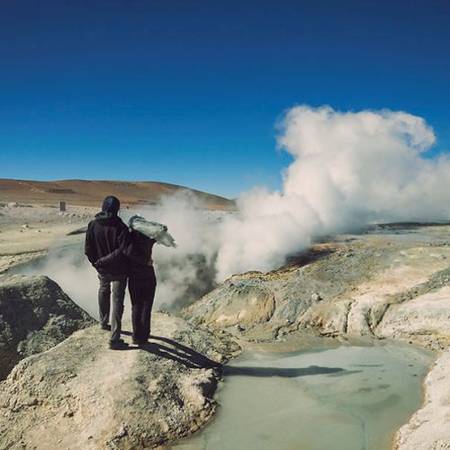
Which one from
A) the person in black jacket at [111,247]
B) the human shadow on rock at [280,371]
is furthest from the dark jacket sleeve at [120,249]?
the human shadow on rock at [280,371]

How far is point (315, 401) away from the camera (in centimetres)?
460

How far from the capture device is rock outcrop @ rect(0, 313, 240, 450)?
3.93 meters

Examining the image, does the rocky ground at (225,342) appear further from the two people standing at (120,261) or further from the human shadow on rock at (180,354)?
the two people standing at (120,261)

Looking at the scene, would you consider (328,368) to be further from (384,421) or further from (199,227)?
(199,227)

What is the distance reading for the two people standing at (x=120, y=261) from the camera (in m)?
4.60

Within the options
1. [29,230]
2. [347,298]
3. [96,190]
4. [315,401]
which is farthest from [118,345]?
[96,190]

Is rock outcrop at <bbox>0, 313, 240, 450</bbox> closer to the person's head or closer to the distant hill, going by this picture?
the person's head

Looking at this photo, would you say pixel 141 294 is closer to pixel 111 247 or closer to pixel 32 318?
pixel 111 247

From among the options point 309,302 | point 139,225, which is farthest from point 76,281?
point 139,225

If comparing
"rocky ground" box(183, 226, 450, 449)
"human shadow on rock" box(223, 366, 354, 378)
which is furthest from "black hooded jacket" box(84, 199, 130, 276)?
"rocky ground" box(183, 226, 450, 449)

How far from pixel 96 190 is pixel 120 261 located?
51262 millimetres

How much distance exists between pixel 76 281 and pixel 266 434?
8209 millimetres

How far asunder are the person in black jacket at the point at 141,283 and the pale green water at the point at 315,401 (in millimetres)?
1011

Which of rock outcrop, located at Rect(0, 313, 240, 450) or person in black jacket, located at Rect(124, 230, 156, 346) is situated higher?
person in black jacket, located at Rect(124, 230, 156, 346)
